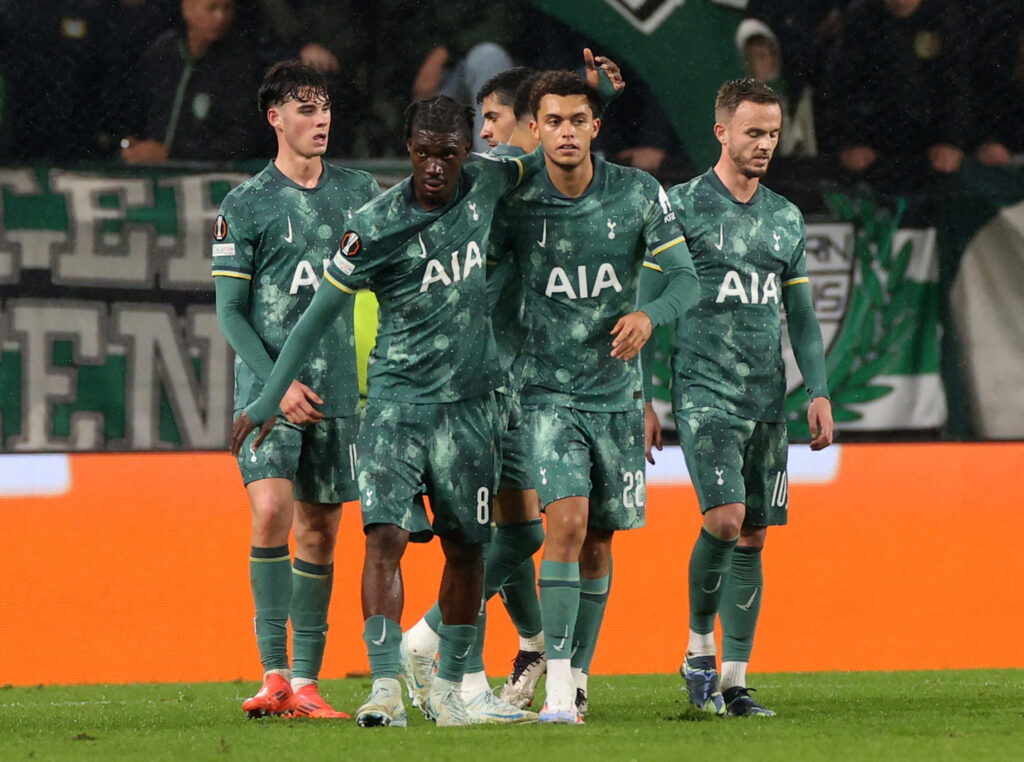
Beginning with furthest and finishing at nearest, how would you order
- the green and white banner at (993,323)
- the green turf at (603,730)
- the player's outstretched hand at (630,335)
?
the green and white banner at (993,323), the player's outstretched hand at (630,335), the green turf at (603,730)

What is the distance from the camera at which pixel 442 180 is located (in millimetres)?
4723

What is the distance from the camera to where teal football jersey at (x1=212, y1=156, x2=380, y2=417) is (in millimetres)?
5355

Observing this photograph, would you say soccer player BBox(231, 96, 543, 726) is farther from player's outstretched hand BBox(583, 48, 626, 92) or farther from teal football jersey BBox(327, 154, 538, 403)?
player's outstretched hand BBox(583, 48, 626, 92)

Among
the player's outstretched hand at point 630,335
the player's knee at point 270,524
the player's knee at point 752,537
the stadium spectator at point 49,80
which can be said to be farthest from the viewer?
the stadium spectator at point 49,80

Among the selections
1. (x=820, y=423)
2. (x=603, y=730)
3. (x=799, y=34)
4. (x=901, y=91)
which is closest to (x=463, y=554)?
(x=603, y=730)

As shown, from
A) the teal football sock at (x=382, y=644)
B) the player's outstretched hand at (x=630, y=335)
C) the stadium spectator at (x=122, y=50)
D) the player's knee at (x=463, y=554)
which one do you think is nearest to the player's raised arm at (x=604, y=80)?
the player's outstretched hand at (x=630, y=335)

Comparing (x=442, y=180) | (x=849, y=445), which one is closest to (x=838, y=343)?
(x=849, y=445)

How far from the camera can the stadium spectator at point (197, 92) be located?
768 centimetres

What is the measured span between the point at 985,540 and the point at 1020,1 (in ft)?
8.56

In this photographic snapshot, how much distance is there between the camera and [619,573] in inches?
290

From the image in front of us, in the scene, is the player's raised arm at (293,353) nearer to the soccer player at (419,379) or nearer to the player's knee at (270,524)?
the soccer player at (419,379)

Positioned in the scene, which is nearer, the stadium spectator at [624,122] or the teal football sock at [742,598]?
the teal football sock at [742,598]

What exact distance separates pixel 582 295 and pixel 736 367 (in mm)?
684

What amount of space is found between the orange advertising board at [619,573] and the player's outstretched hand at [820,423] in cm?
194
